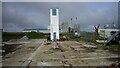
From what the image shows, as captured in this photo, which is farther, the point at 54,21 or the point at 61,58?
the point at 54,21

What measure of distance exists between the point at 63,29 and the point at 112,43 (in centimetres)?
7292

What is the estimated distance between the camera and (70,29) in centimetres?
10544

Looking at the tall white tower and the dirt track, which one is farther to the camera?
the tall white tower

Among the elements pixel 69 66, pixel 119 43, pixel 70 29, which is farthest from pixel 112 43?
pixel 70 29

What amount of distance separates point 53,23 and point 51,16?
1864 millimetres

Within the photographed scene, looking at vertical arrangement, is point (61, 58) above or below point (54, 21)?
below

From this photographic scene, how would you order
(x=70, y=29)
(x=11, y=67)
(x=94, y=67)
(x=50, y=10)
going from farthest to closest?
(x=70, y=29)
(x=50, y=10)
(x=11, y=67)
(x=94, y=67)

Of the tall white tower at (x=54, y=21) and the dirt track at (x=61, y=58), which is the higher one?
the tall white tower at (x=54, y=21)

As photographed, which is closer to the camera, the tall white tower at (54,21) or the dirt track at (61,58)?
the dirt track at (61,58)

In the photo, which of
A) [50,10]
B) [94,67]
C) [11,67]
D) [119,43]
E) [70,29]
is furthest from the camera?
[70,29]

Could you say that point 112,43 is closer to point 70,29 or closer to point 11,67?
point 11,67

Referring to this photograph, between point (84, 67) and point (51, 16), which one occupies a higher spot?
point (51, 16)

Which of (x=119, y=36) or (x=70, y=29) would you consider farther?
(x=70, y=29)

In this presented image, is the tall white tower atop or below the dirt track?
atop
